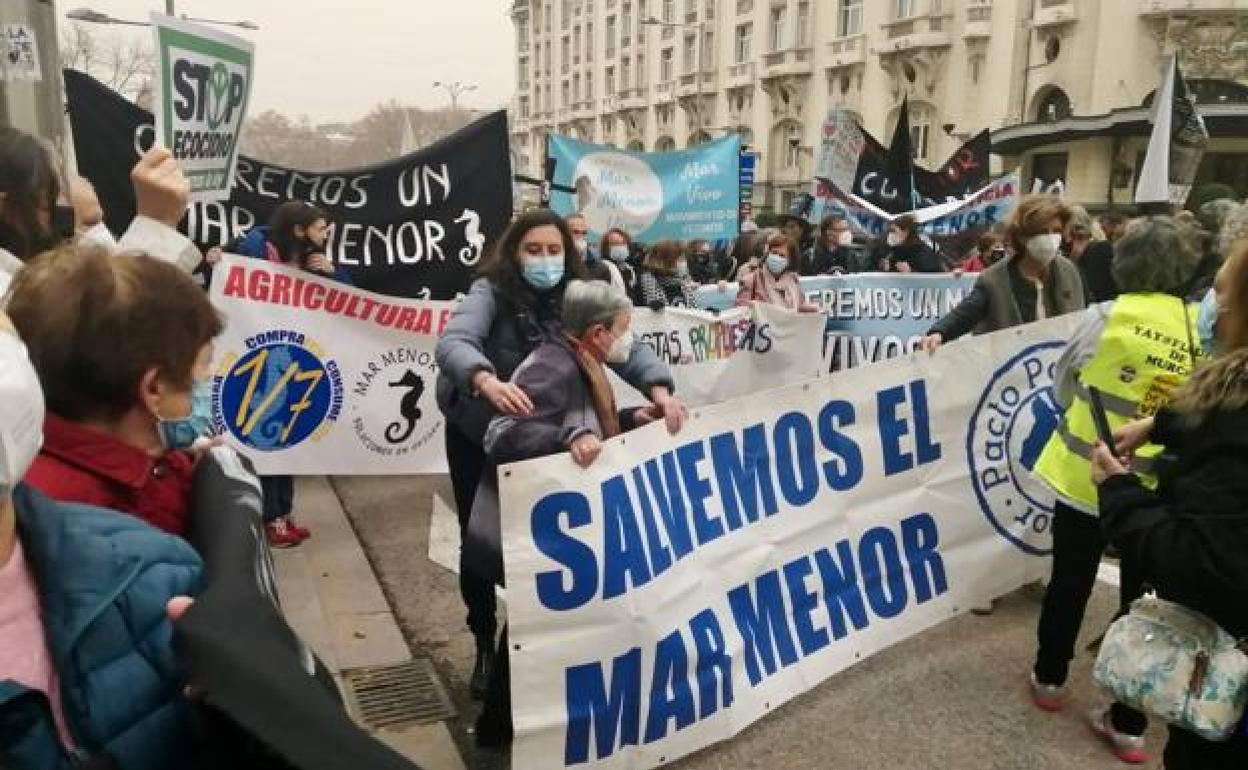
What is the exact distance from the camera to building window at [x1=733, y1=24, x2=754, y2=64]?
5819 centimetres

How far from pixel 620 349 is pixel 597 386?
19 cm

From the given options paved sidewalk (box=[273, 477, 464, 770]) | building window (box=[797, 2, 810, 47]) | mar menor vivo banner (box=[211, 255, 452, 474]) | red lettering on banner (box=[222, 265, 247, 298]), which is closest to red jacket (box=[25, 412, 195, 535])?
paved sidewalk (box=[273, 477, 464, 770])

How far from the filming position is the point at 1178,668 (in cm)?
218

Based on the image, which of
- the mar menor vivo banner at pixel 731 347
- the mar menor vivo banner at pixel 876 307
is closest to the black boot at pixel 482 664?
the mar menor vivo banner at pixel 731 347

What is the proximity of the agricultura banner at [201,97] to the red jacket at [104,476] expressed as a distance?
2250mm

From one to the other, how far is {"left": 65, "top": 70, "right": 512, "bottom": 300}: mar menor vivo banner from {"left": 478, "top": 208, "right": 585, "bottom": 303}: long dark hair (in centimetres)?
245

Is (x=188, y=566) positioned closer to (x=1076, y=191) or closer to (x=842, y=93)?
(x=1076, y=191)

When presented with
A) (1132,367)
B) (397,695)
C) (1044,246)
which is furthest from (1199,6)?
(397,695)

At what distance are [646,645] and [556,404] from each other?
79 cm

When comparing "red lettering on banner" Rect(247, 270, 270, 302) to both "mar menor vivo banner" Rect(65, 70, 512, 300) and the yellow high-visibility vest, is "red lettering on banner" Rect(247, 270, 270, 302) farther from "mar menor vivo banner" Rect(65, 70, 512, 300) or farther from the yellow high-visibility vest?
the yellow high-visibility vest

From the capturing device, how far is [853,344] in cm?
829

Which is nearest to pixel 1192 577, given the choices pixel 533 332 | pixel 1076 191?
pixel 533 332

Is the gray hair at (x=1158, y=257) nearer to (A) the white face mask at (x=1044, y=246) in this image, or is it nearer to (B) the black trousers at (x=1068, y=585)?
(B) the black trousers at (x=1068, y=585)

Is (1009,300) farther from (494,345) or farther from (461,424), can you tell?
(461,424)
